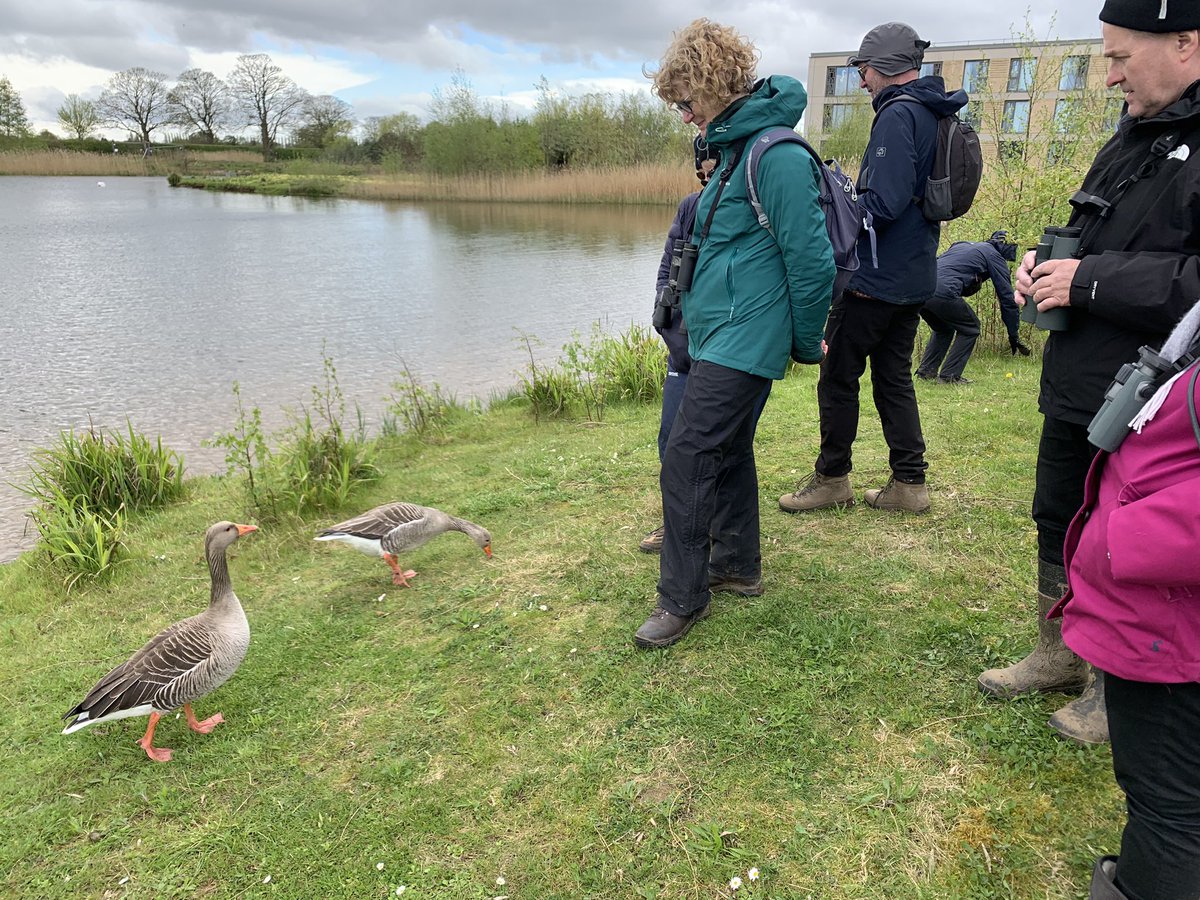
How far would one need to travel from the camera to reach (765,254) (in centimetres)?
322

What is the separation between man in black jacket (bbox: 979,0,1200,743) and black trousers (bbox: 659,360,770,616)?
1.18 metres

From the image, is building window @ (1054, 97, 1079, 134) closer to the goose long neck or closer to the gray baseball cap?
the gray baseball cap

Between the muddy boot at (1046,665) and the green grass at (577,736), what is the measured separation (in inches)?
2.8

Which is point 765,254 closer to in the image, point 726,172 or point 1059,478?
point 726,172

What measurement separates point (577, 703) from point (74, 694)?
2653 mm

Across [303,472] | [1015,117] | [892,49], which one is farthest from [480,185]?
[892,49]

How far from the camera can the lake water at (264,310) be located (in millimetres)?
9961

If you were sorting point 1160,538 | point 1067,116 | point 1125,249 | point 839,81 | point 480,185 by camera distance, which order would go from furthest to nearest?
point 839,81, point 480,185, point 1067,116, point 1125,249, point 1160,538

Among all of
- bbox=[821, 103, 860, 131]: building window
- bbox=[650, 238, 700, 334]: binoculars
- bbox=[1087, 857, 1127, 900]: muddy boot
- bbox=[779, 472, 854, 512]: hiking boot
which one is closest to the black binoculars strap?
bbox=[650, 238, 700, 334]: binoculars

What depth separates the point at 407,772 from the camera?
305cm

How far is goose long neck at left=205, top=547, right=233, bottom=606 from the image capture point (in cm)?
374

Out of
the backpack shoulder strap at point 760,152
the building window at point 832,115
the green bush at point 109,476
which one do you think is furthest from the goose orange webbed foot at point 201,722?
the building window at point 832,115

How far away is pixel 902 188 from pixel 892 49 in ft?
2.70

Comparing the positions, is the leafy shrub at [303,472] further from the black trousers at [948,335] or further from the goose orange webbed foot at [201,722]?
the black trousers at [948,335]
